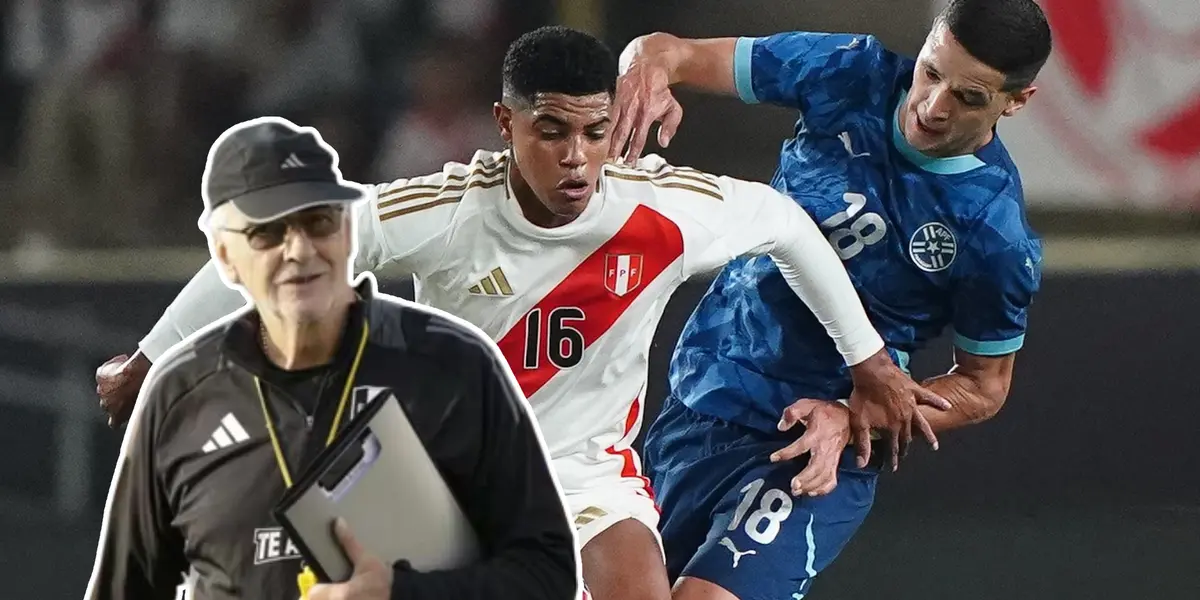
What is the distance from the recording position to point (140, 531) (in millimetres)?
1899

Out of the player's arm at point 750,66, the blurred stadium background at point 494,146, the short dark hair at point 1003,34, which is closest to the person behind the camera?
the short dark hair at point 1003,34

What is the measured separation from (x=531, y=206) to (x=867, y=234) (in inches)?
34.0

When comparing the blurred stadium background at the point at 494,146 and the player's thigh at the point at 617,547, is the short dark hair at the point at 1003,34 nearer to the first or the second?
the player's thigh at the point at 617,547

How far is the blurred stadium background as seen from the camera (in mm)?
5688

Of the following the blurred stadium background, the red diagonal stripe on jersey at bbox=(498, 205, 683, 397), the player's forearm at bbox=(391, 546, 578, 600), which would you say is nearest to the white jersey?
the red diagonal stripe on jersey at bbox=(498, 205, 683, 397)

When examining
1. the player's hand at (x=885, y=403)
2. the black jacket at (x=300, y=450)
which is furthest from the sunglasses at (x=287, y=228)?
the player's hand at (x=885, y=403)

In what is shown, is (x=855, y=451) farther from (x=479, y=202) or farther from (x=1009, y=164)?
(x=479, y=202)

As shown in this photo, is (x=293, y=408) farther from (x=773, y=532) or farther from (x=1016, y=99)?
(x=1016, y=99)

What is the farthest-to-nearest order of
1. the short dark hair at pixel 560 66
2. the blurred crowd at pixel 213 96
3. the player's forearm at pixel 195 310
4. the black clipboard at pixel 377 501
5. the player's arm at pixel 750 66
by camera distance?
the blurred crowd at pixel 213 96 < the player's arm at pixel 750 66 < the short dark hair at pixel 560 66 < the player's forearm at pixel 195 310 < the black clipboard at pixel 377 501

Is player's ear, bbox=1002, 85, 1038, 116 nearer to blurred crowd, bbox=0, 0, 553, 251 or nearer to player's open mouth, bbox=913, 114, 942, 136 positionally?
player's open mouth, bbox=913, 114, 942, 136

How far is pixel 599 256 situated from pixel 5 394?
3.46 m

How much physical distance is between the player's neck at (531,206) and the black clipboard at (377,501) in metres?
1.09

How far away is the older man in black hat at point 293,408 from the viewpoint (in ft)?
5.73

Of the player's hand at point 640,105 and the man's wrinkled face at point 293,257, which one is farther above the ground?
the man's wrinkled face at point 293,257
